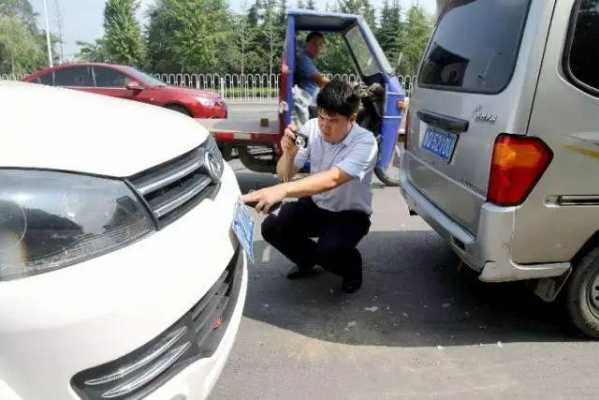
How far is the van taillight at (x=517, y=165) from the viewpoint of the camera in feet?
7.12

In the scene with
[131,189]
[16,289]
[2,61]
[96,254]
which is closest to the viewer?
[16,289]

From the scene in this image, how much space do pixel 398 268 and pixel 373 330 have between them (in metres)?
0.92

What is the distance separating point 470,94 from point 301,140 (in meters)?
1.04

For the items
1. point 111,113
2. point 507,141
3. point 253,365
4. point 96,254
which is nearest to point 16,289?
point 96,254

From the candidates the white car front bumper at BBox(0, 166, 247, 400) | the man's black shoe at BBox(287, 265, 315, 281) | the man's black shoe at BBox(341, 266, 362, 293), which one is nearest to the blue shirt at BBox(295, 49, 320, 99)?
the man's black shoe at BBox(287, 265, 315, 281)

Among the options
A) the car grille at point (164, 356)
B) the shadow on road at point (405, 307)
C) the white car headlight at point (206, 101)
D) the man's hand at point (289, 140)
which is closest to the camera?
the car grille at point (164, 356)

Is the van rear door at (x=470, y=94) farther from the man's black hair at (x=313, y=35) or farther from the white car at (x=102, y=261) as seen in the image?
the man's black hair at (x=313, y=35)

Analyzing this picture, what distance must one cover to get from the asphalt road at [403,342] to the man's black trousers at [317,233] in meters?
0.21

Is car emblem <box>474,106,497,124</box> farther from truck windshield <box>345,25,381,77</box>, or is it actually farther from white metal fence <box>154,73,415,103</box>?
white metal fence <box>154,73,415,103</box>

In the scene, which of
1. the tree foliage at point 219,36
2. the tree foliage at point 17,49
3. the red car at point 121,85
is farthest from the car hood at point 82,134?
the tree foliage at point 17,49

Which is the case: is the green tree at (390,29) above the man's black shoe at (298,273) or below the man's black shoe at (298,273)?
above

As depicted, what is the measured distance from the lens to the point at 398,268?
3.56 meters

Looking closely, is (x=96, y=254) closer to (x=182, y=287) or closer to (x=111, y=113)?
(x=182, y=287)

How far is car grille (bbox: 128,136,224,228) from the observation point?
58.5 inches
